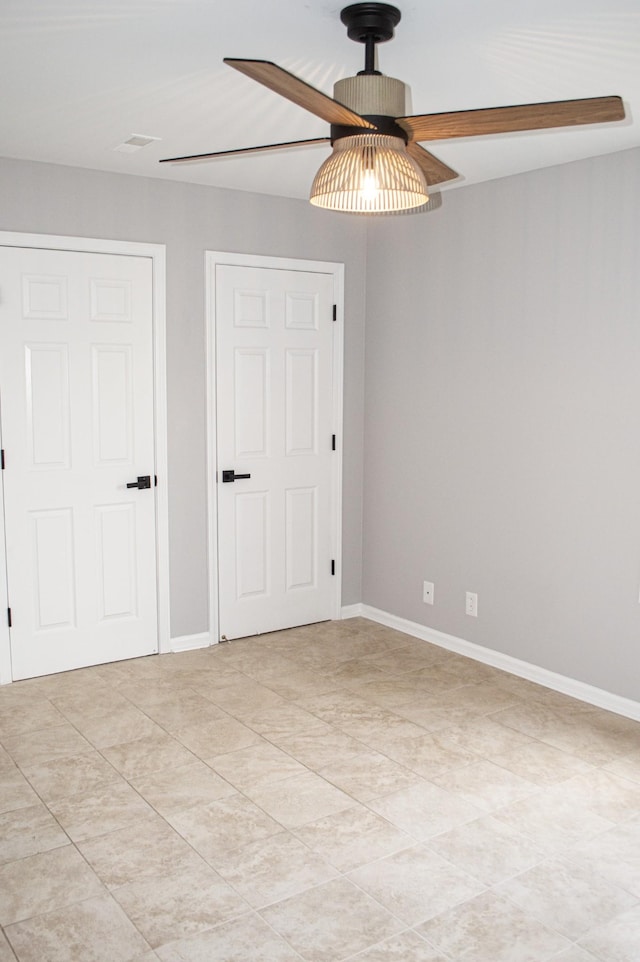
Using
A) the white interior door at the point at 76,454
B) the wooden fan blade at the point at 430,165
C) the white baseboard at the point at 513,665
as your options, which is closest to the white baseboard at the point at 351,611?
the white baseboard at the point at 513,665

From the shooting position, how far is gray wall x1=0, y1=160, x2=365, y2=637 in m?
3.97

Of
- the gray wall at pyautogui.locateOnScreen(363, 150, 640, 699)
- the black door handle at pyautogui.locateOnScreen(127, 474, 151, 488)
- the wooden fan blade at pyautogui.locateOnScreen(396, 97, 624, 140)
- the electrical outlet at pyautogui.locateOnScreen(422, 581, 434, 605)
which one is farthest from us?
the electrical outlet at pyautogui.locateOnScreen(422, 581, 434, 605)

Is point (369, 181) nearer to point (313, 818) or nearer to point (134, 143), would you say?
point (134, 143)

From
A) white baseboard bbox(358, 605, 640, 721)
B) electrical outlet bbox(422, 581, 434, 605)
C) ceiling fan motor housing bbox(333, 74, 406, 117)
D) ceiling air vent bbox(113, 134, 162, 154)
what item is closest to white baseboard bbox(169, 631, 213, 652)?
white baseboard bbox(358, 605, 640, 721)

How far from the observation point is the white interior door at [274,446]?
15.1 ft

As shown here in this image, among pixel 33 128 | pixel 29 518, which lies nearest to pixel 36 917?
pixel 29 518

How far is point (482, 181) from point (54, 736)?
128 inches

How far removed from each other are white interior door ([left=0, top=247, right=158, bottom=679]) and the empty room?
2cm

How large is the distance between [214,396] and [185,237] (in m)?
0.83

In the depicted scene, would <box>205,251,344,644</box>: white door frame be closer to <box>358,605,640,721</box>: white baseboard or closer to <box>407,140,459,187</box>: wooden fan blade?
<box>358,605,640,721</box>: white baseboard

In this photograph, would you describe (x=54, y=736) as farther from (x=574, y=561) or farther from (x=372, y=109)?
(x=372, y=109)

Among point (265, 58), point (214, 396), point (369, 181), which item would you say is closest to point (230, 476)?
point (214, 396)

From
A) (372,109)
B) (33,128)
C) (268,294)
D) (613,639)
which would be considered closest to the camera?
(372,109)

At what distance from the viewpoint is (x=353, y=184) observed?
2074mm
